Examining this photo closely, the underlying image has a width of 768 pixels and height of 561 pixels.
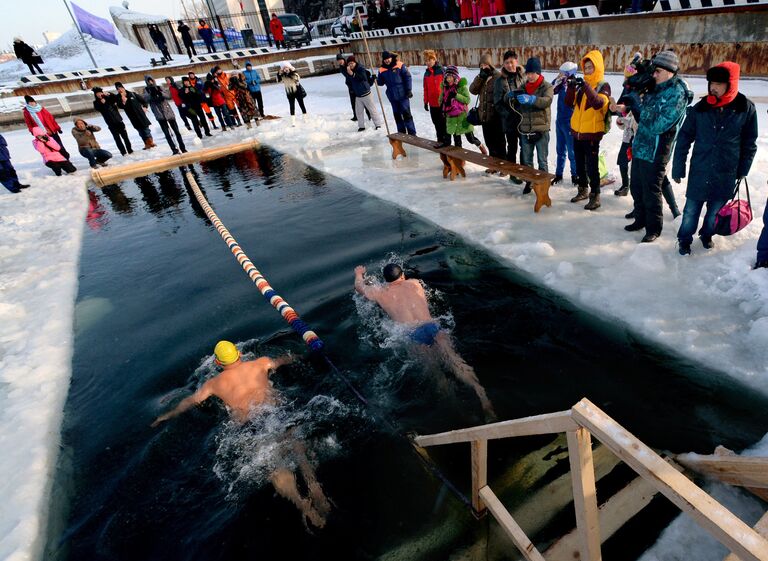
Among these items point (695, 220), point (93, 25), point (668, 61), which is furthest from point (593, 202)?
point (93, 25)

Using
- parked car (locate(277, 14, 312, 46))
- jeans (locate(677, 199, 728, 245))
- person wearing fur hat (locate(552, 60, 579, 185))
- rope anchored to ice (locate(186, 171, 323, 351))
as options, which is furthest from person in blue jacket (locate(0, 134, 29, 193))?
parked car (locate(277, 14, 312, 46))

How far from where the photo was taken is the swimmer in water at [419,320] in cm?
416

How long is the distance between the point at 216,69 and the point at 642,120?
15576mm

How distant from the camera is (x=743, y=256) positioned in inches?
183

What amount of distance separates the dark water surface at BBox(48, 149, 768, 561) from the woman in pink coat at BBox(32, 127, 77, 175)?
865 cm

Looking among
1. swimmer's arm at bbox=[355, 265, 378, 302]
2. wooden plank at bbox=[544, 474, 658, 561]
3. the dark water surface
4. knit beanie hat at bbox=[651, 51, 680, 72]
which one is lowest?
the dark water surface

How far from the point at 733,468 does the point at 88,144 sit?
54.6 ft

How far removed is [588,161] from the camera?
244 inches

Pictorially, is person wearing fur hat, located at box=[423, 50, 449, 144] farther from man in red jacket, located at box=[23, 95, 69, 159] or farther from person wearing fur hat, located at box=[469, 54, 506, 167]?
man in red jacket, located at box=[23, 95, 69, 159]

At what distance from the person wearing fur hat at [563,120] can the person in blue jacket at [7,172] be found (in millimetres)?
14038

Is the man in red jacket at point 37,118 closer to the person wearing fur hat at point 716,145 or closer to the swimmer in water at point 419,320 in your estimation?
the swimmer in water at point 419,320

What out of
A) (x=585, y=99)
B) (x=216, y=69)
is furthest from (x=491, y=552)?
(x=216, y=69)

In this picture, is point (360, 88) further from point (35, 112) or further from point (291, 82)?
point (35, 112)

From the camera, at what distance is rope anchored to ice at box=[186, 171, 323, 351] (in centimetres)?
496
